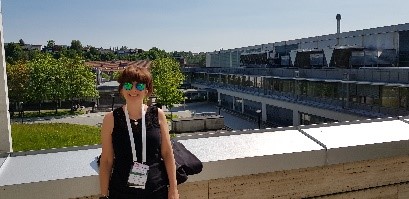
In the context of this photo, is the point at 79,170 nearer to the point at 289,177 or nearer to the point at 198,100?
the point at 289,177

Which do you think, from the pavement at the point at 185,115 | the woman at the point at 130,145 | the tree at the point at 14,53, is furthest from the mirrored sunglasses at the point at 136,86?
the tree at the point at 14,53

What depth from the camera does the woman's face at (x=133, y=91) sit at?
2.48m

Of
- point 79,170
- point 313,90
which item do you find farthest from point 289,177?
point 313,90

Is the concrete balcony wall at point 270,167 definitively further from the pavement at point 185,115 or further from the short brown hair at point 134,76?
the pavement at point 185,115

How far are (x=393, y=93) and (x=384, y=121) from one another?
77.4 feet

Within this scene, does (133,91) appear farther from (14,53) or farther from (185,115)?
(14,53)

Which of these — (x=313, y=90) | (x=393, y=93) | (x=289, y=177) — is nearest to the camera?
(x=289, y=177)

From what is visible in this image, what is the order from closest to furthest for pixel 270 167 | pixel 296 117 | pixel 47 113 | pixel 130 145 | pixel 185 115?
pixel 130 145 → pixel 270 167 → pixel 296 117 → pixel 185 115 → pixel 47 113

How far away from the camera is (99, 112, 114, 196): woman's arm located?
2.41m

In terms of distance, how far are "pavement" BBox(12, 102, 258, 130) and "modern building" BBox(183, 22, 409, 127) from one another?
58.4 inches

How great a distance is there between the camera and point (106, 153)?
2445 millimetres

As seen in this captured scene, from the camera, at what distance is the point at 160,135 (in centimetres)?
245

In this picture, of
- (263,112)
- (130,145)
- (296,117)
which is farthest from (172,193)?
(263,112)

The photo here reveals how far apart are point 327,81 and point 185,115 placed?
20592mm
